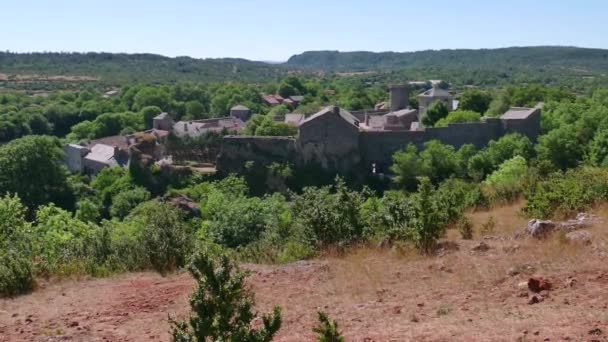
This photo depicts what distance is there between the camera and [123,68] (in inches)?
6250

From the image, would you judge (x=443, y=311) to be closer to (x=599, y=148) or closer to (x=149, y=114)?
(x=599, y=148)

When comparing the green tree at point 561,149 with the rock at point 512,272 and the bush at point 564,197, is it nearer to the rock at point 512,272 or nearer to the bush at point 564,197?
the bush at point 564,197

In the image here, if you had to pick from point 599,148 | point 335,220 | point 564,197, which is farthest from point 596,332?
point 599,148

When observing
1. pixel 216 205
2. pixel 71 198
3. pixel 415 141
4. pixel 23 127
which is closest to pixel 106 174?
pixel 71 198

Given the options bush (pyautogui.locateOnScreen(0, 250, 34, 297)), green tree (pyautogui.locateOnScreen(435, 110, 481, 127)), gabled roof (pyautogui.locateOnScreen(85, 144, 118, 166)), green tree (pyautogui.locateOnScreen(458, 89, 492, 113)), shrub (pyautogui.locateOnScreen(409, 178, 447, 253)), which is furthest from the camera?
green tree (pyautogui.locateOnScreen(458, 89, 492, 113))

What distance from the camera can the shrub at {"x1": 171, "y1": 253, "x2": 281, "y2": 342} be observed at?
5555 millimetres

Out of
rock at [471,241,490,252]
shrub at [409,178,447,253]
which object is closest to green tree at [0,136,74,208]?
shrub at [409,178,447,253]

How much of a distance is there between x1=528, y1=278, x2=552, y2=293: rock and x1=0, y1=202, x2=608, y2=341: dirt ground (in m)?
0.07

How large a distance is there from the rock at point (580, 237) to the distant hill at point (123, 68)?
120 metres

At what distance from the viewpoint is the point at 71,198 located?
4134 centimetres

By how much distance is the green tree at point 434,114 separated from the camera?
45.2 metres

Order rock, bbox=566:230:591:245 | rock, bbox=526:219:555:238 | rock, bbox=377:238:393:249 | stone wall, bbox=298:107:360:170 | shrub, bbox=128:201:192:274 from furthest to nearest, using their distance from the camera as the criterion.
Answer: stone wall, bbox=298:107:360:170, shrub, bbox=128:201:192:274, rock, bbox=377:238:393:249, rock, bbox=526:219:555:238, rock, bbox=566:230:591:245

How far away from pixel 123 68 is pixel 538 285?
15907 centimetres

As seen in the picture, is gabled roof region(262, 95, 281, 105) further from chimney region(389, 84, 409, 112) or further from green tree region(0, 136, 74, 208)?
green tree region(0, 136, 74, 208)
